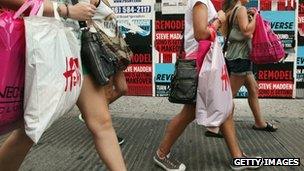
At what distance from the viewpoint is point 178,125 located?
168 inches

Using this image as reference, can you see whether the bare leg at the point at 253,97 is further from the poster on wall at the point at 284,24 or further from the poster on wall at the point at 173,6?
the poster on wall at the point at 173,6

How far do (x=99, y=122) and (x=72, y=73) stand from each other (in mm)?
467

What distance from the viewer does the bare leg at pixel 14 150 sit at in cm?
306

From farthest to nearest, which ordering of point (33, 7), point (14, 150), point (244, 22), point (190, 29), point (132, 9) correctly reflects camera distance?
point (132, 9) < point (244, 22) < point (190, 29) < point (14, 150) < point (33, 7)

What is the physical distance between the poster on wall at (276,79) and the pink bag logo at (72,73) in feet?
16.1

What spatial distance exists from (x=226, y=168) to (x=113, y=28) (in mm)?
1527

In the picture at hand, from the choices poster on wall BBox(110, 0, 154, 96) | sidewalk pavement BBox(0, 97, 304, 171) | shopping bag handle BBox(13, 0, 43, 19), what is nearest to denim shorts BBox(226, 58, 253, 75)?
sidewalk pavement BBox(0, 97, 304, 171)

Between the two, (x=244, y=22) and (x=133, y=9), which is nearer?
(x=244, y=22)

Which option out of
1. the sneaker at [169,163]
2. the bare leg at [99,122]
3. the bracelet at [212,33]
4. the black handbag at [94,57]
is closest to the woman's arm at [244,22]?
the bracelet at [212,33]

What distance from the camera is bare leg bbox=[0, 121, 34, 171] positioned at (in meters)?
3.06

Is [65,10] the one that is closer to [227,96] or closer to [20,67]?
[20,67]

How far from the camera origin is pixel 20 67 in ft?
8.52

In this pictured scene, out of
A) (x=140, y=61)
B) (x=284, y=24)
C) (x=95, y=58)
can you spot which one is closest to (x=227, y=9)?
(x=284, y=24)

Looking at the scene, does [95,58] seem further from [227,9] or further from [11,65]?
[227,9]
